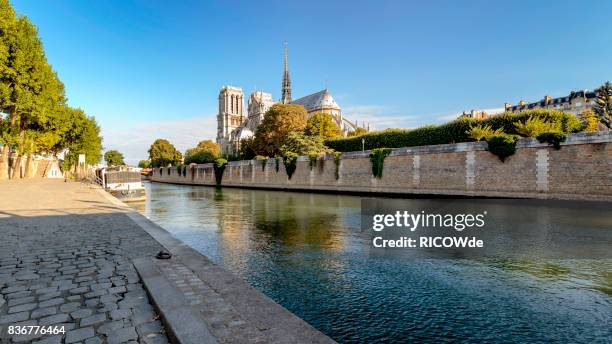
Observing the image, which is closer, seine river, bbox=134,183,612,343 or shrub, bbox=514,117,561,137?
seine river, bbox=134,183,612,343

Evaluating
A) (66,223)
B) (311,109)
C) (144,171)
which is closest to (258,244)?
(66,223)

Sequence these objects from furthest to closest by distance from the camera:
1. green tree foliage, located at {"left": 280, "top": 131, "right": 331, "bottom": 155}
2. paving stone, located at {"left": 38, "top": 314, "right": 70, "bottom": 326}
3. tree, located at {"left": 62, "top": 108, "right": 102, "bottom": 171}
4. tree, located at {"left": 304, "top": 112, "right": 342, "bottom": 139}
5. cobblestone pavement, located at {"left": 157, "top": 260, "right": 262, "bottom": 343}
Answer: tree, located at {"left": 304, "top": 112, "right": 342, "bottom": 139}
tree, located at {"left": 62, "top": 108, "right": 102, "bottom": 171}
green tree foliage, located at {"left": 280, "top": 131, "right": 331, "bottom": 155}
paving stone, located at {"left": 38, "top": 314, "right": 70, "bottom": 326}
cobblestone pavement, located at {"left": 157, "top": 260, "right": 262, "bottom": 343}

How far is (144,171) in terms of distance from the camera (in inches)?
4301

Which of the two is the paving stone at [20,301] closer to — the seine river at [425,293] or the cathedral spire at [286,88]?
the seine river at [425,293]

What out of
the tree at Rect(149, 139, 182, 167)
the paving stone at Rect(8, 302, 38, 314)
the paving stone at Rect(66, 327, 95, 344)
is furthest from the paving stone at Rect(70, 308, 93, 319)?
the tree at Rect(149, 139, 182, 167)

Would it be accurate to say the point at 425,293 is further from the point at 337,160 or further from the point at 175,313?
the point at 337,160

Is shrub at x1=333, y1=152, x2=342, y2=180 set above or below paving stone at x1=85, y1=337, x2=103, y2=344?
above

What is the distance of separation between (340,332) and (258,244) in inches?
203

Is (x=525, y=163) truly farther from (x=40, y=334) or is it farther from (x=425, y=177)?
(x=40, y=334)

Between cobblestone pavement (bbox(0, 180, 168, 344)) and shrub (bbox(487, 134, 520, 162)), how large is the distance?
70.0ft

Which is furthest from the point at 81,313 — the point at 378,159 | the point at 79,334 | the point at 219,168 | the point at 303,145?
the point at 219,168

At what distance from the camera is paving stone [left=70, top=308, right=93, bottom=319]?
11.4 feet

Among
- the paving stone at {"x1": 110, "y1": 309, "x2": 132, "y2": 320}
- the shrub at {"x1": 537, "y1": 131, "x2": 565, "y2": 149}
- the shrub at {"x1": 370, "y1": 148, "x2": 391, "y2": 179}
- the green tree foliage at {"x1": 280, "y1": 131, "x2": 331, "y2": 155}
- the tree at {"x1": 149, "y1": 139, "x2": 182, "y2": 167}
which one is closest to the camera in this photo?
the paving stone at {"x1": 110, "y1": 309, "x2": 132, "y2": 320}

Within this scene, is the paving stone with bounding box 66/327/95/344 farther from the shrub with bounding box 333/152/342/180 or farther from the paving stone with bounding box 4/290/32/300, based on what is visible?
the shrub with bounding box 333/152/342/180
